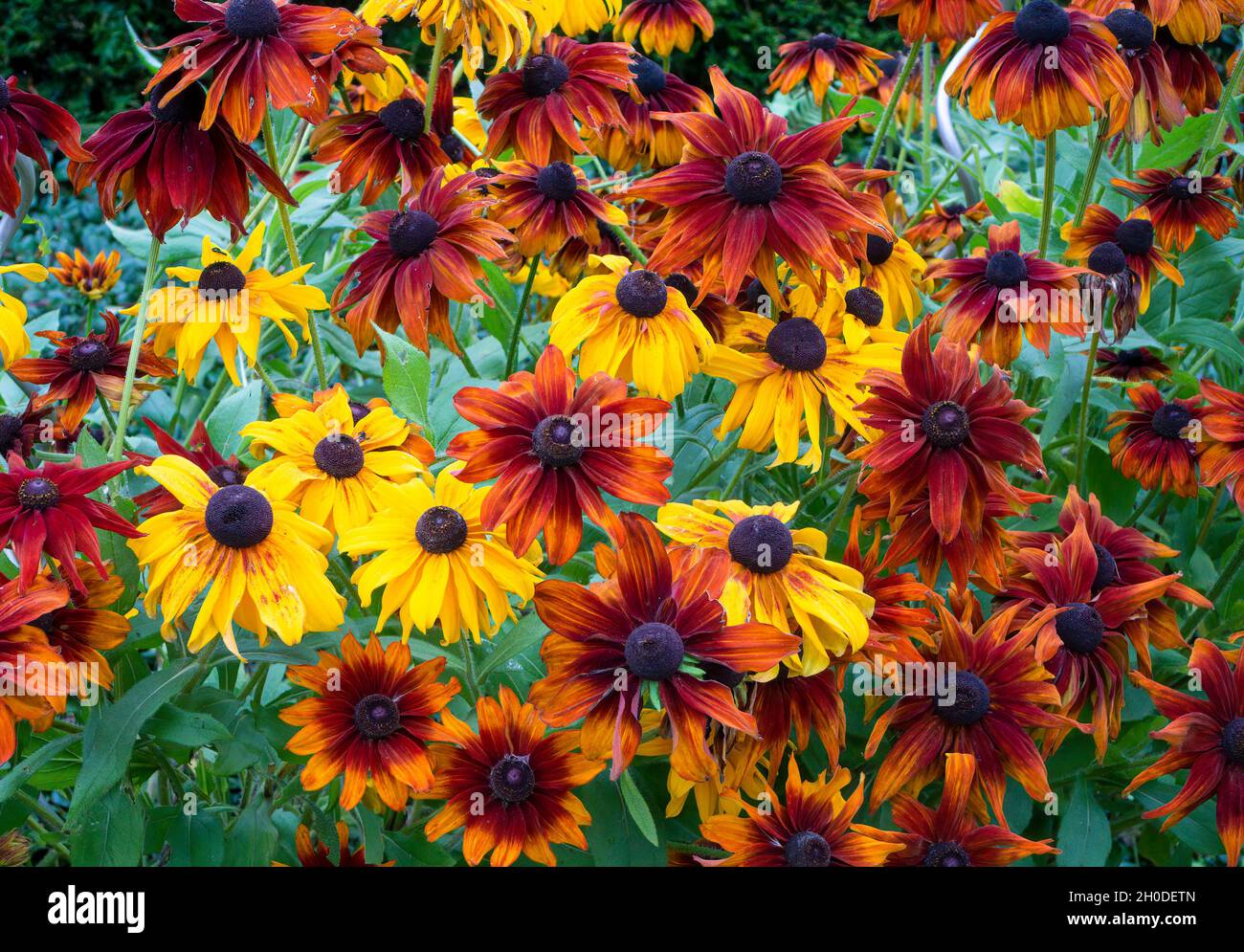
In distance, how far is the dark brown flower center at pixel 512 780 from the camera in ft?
3.51

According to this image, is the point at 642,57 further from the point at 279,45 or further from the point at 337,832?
the point at 337,832

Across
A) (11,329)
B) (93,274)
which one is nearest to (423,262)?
(11,329)

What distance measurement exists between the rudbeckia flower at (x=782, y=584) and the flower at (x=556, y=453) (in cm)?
10

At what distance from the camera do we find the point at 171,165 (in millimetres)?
1136

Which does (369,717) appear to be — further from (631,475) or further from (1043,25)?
(1043,25)

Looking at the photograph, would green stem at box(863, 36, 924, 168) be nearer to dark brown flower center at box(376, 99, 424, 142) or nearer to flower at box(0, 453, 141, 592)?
dark brown flower center at box(376, 99, 424, 142)

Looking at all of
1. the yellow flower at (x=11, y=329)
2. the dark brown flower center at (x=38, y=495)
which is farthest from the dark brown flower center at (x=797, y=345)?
the yellow flower at (x=11, y=329)

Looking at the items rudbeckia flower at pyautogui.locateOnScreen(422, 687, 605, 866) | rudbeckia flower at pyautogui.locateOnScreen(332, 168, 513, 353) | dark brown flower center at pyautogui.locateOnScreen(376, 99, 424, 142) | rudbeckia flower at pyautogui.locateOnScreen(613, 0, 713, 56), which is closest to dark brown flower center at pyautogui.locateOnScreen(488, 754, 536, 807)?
rudbeckia flower at pyautogui.locateOnScreen(422, 687, 605, 866)

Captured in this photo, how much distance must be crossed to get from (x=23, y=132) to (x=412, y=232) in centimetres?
39

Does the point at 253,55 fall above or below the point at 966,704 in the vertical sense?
above

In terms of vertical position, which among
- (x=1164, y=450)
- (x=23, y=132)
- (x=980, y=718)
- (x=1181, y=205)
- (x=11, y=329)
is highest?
(x=1181, y=205)

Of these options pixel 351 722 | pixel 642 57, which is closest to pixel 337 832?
pixel 351 722

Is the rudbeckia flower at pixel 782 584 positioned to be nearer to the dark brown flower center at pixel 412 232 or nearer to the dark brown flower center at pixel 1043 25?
the dark brown flower center at pixel 412 232

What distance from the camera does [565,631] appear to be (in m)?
0.96
